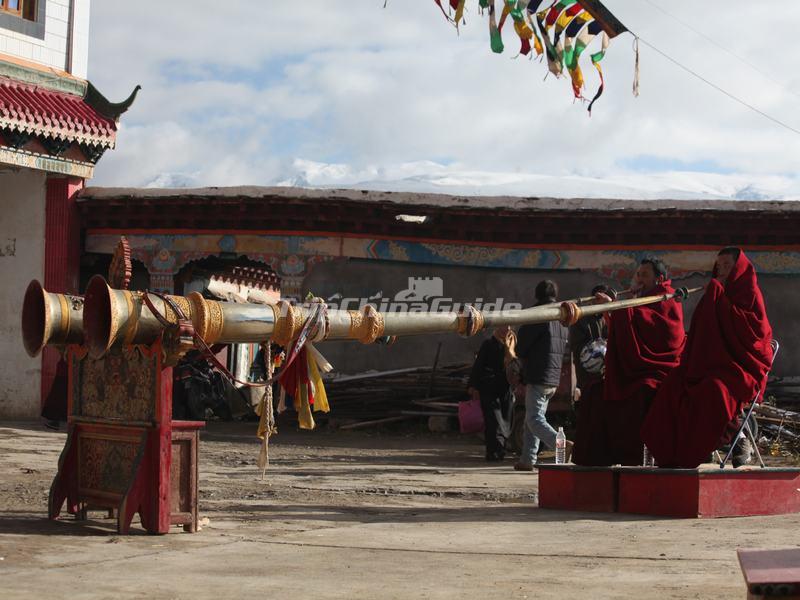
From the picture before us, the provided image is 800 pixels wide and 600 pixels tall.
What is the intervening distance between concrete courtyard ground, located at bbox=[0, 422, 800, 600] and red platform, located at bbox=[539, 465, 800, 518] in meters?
0.19

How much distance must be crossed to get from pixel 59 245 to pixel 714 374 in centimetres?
1189

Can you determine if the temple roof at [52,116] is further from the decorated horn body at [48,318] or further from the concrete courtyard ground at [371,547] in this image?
the decorated horn body at [48,318]

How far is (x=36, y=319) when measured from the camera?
715cm

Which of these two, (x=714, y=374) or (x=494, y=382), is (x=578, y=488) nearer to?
(x=714, y=374)

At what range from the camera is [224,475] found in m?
11.3

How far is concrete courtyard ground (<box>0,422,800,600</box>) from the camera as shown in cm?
562

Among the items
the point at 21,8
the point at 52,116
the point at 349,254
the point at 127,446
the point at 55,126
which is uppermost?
the point at 21,8

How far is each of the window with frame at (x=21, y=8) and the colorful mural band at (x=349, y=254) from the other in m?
3.20

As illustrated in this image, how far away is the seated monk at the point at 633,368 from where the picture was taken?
9.34 metres

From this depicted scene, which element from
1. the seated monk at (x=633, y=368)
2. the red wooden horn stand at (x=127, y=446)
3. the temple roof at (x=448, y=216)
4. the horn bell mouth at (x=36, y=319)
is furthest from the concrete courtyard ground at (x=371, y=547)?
the temple roof at (x=448, y=216)

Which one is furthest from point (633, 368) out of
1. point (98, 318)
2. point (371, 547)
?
point (98, 318)

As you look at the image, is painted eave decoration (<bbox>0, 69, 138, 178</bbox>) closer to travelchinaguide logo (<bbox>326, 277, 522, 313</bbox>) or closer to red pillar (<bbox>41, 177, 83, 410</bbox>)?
red pillar (<bbox>41, 177, 83, 410</bbox>)

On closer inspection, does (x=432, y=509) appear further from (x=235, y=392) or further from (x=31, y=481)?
(x=235, y=392)

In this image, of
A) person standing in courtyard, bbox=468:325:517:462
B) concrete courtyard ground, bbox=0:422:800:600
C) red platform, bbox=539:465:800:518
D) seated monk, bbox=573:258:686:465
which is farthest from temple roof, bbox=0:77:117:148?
→ red platform, bbox=539:465:800:518
